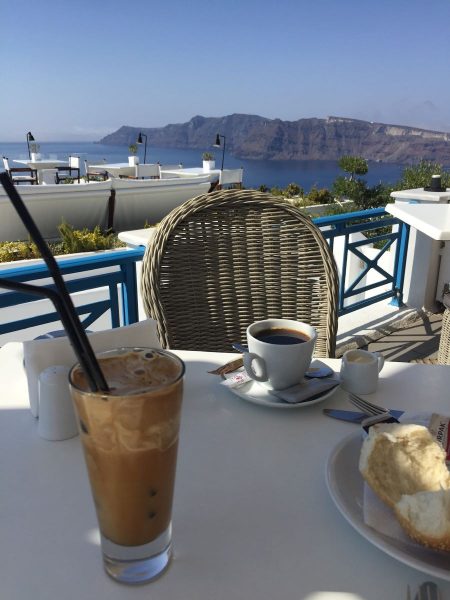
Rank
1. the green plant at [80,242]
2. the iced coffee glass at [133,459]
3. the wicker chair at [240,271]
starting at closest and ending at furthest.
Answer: the iced coffee glass at [133,459], the wicker chair at [240,271], the green plant at [80,242]

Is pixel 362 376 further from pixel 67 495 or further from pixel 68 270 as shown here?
pixel 68 270

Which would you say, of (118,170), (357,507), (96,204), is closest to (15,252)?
(96,204)

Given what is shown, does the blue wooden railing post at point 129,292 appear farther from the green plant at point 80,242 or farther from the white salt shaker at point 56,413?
the green plant at point 80,242

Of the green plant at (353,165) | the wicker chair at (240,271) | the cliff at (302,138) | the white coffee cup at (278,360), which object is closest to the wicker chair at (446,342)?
the wicker chair at (240,271)

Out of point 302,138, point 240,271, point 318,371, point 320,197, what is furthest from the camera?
point 302,138

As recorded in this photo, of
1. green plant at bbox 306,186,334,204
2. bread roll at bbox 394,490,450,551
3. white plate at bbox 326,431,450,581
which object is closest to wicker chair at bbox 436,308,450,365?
white plate at bbox 326,431,450,581

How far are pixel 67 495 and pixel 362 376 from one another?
55 cm

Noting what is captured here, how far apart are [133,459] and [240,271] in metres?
1.13

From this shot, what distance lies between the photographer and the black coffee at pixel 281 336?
91cm

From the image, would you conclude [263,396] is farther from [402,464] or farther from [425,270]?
[425,270]

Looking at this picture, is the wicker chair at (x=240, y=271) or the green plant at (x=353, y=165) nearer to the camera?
the wicker chair at (x=240, y=271)

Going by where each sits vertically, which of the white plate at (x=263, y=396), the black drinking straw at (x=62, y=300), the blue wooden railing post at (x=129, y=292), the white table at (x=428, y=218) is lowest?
the blue wooden railing post at (x=129, y=292)

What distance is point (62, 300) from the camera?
453mm

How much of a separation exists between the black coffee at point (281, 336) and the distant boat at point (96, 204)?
7.83 meters
